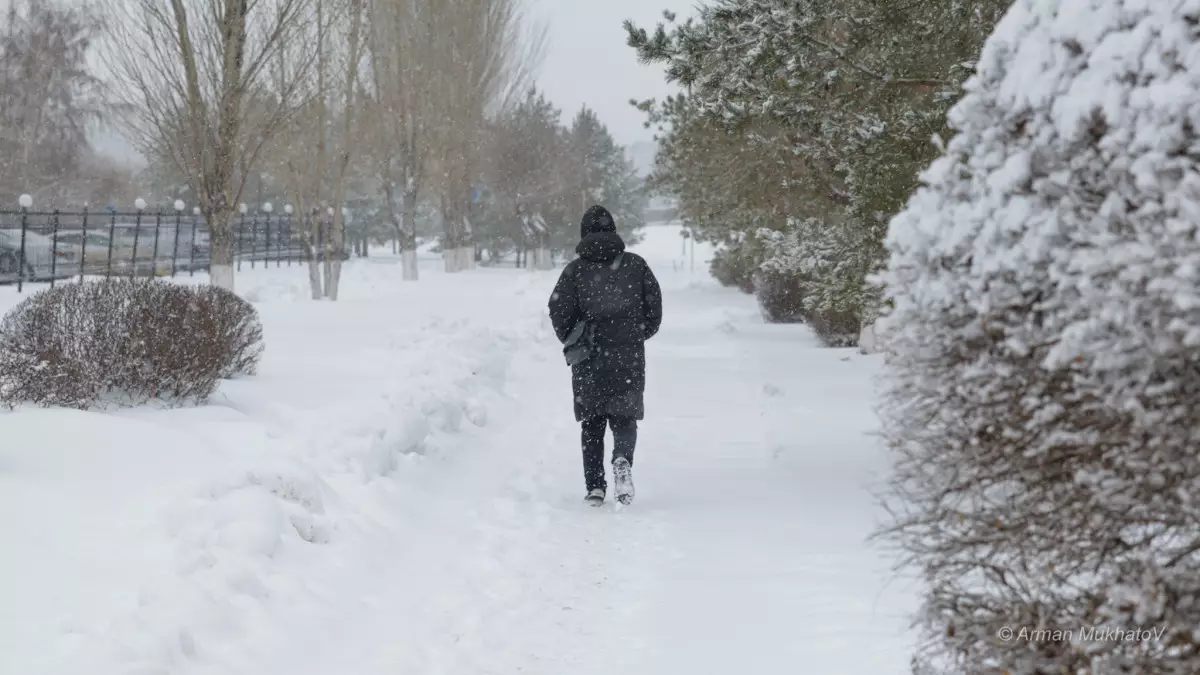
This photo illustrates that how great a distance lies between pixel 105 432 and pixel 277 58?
18405 mm

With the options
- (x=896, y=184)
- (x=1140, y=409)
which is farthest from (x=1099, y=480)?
(x=896, y=184)

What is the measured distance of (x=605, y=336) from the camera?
25.3 ft

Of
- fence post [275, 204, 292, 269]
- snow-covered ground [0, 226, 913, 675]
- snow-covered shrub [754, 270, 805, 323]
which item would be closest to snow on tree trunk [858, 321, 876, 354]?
snow-covered shrub [754, 270, 805, 323]

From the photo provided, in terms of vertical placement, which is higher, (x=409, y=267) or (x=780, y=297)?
(x=409, y=267)

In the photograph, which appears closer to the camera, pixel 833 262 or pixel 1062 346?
pixel 1062 346

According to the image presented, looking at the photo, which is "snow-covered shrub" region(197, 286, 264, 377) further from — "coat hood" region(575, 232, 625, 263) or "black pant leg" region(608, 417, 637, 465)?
"black pant leg" region(608, 417, 637, 465)

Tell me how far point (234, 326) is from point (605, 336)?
4.66m

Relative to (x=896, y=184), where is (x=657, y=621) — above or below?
below

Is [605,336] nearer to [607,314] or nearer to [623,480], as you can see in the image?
[607,314]

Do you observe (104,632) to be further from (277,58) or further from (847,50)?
(277,58)

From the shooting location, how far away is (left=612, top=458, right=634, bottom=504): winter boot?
760cm

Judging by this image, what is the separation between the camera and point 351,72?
26.8m

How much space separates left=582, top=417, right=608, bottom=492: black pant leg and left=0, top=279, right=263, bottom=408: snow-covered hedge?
3.66 metres

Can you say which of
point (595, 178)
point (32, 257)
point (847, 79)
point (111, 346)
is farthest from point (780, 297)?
point (595, 178)
